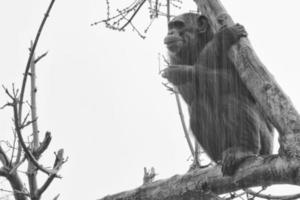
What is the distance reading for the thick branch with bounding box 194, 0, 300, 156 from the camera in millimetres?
4559

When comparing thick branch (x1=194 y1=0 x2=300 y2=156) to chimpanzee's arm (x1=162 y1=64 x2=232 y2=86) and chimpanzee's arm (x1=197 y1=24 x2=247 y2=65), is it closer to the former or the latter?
chimpanzee's arm (x1=197 y1=24 x2=247 y2=65)

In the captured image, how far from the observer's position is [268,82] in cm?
506

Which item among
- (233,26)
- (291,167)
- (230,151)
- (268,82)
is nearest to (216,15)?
(233,26)

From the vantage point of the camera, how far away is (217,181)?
5.66 meters

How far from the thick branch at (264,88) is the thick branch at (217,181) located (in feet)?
0.68

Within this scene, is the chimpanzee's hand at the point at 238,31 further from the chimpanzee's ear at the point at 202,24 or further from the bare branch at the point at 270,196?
the chimpanzee's ear at the point at 202,24

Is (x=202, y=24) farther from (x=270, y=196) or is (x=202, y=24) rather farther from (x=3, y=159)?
(x=3, y=159)

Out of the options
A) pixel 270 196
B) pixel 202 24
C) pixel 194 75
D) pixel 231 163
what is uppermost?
pixel 202 24

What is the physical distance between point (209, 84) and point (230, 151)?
3.91ft

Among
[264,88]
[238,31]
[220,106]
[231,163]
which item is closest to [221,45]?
[238,31]

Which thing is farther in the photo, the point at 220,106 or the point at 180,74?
the point at 180,74

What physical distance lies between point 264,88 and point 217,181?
1.25 m

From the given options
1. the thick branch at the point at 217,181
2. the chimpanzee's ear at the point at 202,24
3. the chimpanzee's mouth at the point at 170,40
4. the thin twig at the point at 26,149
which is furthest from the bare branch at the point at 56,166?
the chimpanzee's ear at the point at 202,24

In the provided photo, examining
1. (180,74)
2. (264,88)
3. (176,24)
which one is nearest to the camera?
(264,88)
